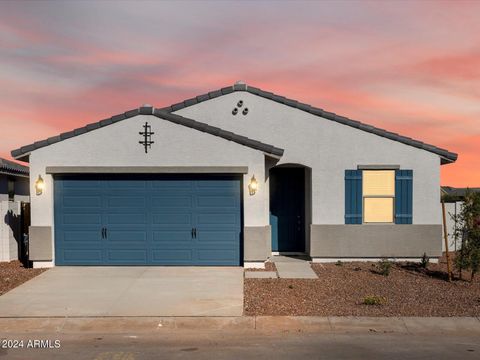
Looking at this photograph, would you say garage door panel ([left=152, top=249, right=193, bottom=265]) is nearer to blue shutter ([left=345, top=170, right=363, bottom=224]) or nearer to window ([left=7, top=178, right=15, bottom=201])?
blue shutter ([left=345, top=170, right=363, bottom=224])

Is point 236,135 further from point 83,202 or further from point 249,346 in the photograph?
point 249,346

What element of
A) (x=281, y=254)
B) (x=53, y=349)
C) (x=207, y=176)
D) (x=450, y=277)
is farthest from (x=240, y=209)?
Answer: (x=53, y=349)

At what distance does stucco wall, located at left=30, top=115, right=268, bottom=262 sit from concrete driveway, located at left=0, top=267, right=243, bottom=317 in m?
2.15

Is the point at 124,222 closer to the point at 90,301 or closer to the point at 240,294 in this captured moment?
the point at 90,301

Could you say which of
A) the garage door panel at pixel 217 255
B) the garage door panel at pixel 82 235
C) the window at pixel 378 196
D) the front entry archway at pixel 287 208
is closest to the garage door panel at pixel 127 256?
the garage door panel at pixel 82 235

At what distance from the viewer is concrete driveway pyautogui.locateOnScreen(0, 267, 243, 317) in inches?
381

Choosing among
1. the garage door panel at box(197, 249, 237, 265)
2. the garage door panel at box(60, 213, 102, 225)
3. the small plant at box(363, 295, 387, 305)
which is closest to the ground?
the small plant at box(363, 295, 387, 305)

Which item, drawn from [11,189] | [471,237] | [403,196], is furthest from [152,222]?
[471,237]

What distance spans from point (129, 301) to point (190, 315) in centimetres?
173

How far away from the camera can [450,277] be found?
12.8m

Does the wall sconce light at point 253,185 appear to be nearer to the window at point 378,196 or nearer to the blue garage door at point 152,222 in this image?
the blue garage door at point 152,222

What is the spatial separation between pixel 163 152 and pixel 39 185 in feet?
11.9

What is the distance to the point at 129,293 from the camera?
11016 millimetres

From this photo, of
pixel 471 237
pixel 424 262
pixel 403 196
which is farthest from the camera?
pixel 403 196
